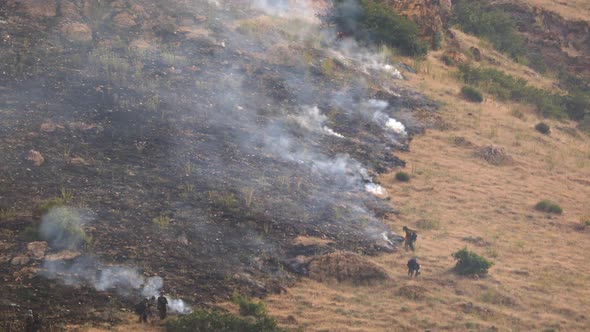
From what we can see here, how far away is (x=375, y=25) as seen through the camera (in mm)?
26703

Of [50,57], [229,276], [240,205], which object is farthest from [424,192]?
[50,57]

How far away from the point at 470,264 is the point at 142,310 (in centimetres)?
720

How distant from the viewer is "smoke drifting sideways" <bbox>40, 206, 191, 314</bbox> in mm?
10617

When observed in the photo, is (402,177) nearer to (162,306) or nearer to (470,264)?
(470,264)

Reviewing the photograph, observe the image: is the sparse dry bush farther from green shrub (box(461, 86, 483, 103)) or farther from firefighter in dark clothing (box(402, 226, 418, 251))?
firefighter in dark clothing (box(402, 226, 418, 251))

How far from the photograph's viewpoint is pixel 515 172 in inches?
800

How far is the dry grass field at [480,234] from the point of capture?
11.9 m

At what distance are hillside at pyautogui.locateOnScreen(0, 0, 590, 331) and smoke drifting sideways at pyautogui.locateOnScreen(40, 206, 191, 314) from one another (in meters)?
0.03

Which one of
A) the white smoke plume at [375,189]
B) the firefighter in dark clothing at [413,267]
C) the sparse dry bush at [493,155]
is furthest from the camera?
the sparse dry bush at [493,155]

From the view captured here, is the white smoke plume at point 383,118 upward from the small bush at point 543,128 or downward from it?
downward

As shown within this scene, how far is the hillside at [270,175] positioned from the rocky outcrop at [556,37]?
7.25 meters

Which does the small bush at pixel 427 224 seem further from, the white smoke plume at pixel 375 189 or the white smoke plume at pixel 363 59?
the white smoke plume at pixel 363 59

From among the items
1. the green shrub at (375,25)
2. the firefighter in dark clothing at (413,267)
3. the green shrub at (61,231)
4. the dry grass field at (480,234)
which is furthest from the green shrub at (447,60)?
the green shrub at (61,231)

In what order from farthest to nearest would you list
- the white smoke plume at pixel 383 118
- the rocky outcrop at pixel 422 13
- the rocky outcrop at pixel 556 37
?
the rocky outcrop at pixel 556 37
the rocky outcrop at pixel 422 13
the white smoke plume at pixel 383 118
